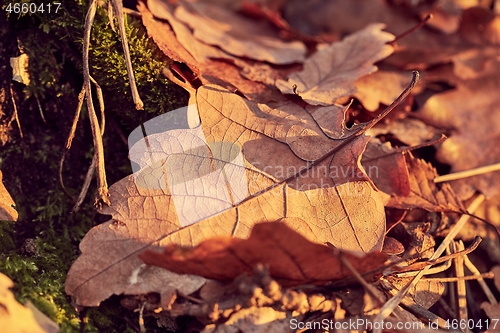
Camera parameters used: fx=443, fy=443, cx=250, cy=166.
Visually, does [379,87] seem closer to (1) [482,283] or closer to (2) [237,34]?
(2) [237,34]

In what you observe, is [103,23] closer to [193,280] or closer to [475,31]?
[193,280]

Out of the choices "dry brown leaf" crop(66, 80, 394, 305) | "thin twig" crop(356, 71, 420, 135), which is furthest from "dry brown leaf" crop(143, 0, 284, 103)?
"thin twig" crop(356, 71, 420, 135)

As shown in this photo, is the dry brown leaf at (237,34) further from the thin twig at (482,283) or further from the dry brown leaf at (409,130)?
the thin twig at (482,283)

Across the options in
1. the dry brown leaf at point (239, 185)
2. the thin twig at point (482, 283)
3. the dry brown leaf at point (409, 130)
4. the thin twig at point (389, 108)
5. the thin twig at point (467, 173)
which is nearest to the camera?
the dry brown leaf at point (239, 185)

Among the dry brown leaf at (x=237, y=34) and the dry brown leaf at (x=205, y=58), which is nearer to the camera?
the dry brown leaf at (x=205, y=58)

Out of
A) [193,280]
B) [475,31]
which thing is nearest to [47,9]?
[193,280]

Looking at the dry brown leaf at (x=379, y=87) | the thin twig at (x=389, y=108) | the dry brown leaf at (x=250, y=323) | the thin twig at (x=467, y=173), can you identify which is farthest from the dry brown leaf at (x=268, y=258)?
the dry brown leaf at (x=379, y=87)

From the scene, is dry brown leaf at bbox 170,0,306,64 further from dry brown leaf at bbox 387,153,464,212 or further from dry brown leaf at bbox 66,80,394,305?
dry brown leaf at bbox 387,153,464,212
